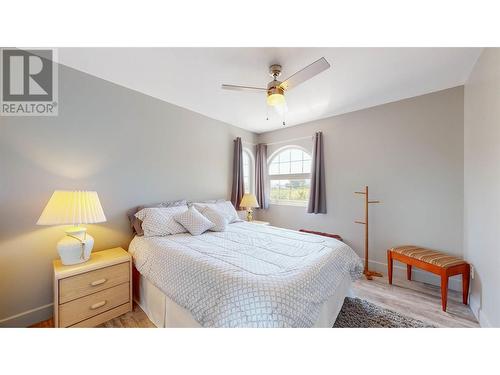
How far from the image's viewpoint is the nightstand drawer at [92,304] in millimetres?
1444

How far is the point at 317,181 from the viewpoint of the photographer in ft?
10.5

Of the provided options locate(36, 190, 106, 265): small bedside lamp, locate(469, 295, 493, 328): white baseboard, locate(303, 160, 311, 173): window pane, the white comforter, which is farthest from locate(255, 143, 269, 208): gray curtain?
locate(469, 295, 493, 328): white baseboard

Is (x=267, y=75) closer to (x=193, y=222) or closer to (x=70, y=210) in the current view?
(x=193, y=222)

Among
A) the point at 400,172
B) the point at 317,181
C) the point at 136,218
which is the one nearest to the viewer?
the point at 136,218

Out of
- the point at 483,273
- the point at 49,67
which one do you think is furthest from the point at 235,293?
the point at 49,67

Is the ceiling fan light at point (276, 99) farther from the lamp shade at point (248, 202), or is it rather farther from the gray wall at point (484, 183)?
the lamp shade at point (248, 202)

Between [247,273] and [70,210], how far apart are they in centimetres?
152

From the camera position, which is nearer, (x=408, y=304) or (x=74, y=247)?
(x=74, y=247)

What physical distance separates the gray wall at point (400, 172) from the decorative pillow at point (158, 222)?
7.79 feet

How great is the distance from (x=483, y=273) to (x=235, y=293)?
221cm

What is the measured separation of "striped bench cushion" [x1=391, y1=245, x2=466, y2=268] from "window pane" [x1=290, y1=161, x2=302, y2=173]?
1.97 m

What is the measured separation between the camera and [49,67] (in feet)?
5.65

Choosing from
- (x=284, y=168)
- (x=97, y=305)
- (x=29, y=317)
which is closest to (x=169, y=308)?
(x=97, y=305)
